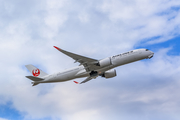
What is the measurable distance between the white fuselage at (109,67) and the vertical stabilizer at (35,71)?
3831mm

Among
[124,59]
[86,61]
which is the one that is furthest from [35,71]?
[124,59]

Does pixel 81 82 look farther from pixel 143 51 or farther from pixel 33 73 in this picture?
pixel 143 51

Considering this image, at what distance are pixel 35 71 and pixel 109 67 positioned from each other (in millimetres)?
20027

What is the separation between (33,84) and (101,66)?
16688mm

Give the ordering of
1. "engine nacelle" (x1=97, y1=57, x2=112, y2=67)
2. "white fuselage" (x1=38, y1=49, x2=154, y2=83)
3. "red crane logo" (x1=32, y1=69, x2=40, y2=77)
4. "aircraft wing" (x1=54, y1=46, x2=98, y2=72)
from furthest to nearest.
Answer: "red crane logo" (x1=32, y1=69, x2=40, y2=77) → "white fuselage" (x1=38, y1=49, x2=154, y2=83) → "engine nacelle" (x1=97, y1=57, x2=112, y2=67) → "aircraft wing" (x1=54, y1=46, x2=98, y2=72)

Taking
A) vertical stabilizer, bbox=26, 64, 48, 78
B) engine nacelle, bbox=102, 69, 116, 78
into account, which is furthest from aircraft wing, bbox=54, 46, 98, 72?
vertical stabilizer, bbox=26, 64, 48, 78

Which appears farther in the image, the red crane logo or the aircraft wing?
the red crane logo

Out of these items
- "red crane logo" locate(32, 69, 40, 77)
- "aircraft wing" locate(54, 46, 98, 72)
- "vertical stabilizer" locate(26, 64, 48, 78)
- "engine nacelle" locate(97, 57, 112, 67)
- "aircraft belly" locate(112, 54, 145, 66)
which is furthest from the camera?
"red crane logo" locate(32, 69, 40, 77)

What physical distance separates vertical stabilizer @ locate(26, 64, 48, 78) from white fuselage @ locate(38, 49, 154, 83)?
383 centimetres

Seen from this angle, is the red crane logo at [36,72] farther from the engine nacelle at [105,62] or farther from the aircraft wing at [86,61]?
the engine nacelle at [105,62]

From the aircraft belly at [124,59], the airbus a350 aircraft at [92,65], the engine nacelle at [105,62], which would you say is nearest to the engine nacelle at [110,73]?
the airbus a350 aircraft at [92,65]

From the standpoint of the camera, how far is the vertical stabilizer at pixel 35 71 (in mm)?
53931

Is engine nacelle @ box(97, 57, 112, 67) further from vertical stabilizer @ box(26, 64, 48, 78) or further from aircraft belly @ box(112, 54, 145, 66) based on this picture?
vertical stabilizer @ box(26, 64, 48, 78)

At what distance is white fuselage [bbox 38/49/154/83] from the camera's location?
4594cm
